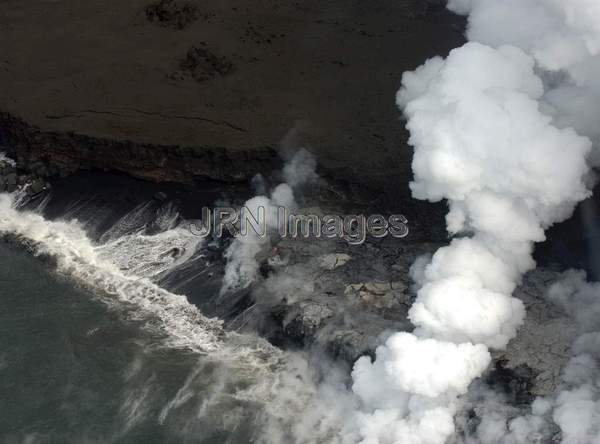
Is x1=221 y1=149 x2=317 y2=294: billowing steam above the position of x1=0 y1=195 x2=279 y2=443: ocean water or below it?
above

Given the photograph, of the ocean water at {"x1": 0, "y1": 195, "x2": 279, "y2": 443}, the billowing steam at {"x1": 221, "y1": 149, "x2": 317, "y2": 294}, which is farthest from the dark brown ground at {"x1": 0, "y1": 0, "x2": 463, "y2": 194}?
the ocean water at {"x1": 0, "y1": 195, "x2": 279, "y2": 443}

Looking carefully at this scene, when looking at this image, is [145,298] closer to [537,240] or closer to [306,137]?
[306,137]

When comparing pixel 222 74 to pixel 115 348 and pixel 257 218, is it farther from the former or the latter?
pixel 115 348

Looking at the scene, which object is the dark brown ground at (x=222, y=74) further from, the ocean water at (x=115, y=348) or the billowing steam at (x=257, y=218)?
the ocean water at (x=115, y=348)

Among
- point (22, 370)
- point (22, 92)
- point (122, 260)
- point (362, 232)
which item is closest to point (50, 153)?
point (22, 92)

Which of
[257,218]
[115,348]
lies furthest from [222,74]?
[115,348]

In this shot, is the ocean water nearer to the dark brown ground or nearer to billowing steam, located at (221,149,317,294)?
billowing steam, located at (221,149,317,294)
